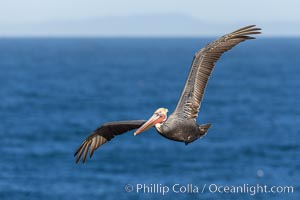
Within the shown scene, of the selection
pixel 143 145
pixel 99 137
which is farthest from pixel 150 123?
pixel 143 145

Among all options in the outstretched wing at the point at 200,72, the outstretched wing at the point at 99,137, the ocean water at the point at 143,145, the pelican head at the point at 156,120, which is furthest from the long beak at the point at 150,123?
the ocean water at the point at 143,145

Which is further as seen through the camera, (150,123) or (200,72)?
(200,72)

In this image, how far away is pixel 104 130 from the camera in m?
20.2

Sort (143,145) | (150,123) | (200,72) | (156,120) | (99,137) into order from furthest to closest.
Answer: (143,145)
(99,137)
(200,72)
(156,120)
(150,123)

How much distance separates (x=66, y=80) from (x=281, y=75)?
44841mm

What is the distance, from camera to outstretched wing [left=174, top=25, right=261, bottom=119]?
18.6 metres

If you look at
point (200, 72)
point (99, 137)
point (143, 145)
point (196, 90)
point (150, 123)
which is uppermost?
point (200, 72)

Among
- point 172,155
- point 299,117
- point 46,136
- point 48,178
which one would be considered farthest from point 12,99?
point 48,178

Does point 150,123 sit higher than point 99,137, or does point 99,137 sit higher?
point 150,123

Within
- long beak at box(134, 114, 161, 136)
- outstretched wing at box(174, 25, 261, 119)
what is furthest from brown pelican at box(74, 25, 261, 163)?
long beak at box(134, 114, 161, 136)

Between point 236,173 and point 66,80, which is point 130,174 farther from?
point 66,80

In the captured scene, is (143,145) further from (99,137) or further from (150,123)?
(150,123)

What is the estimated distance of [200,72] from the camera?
18688 millimetres

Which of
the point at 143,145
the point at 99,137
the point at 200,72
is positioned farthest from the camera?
the point at 143,145
